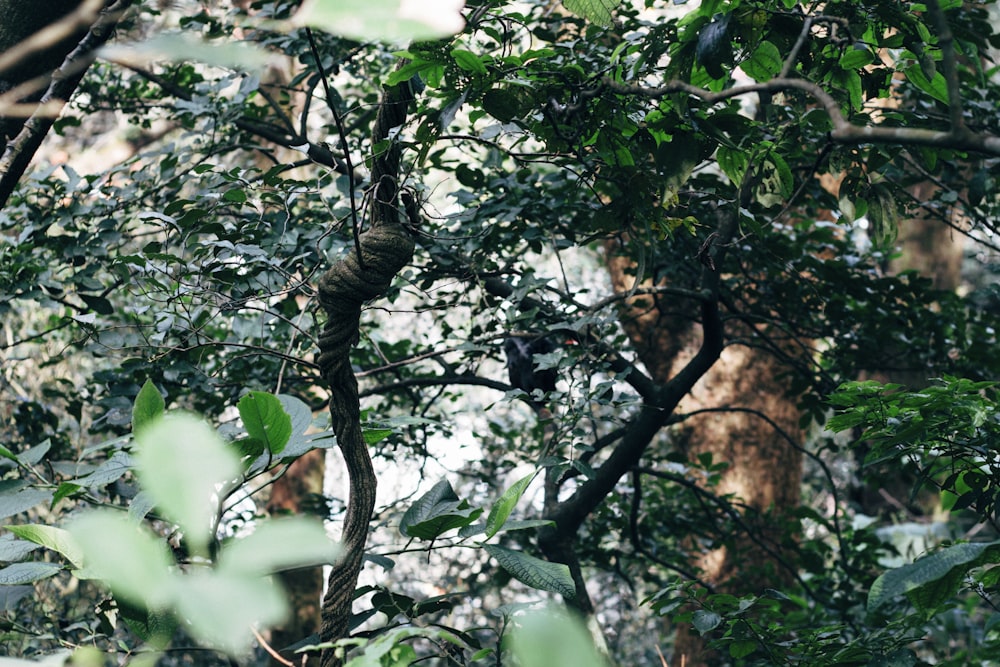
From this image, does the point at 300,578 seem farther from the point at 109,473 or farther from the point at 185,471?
the point at 185,471

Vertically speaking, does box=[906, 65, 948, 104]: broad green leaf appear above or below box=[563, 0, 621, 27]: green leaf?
above

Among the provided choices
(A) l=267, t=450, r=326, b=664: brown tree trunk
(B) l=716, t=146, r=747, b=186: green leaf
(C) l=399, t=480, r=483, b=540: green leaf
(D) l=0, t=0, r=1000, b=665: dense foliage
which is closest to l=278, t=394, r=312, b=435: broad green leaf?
(D) l=0, t=0, r=1000, b=665: dense foliage

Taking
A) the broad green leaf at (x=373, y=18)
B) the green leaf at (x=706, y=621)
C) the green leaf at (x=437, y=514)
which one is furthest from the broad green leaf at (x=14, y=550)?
the green leaf at (x=706, y=621)

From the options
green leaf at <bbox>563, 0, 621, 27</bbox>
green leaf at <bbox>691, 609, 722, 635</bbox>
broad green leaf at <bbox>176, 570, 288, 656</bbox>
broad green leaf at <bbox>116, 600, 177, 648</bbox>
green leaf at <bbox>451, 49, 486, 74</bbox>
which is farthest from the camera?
green leaf at <bbox>691, 609, 722, 635</bbox>

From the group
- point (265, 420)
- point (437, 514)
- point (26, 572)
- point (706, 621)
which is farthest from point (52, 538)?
point (706, 621)

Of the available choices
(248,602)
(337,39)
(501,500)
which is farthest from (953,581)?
(337,39)

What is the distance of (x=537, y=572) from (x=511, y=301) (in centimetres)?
111

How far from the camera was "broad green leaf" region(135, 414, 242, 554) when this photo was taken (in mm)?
276

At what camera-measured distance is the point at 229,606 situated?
271 mm

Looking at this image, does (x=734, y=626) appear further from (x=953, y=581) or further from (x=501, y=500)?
(x=501, y=500)

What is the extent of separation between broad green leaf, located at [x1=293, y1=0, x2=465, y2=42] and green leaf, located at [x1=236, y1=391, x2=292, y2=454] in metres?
0.51

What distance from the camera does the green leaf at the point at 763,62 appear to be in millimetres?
1296

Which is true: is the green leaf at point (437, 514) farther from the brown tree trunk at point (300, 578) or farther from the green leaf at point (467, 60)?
the brown tree trunk at point (300, 578)

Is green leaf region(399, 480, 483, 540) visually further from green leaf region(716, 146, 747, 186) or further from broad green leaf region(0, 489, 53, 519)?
green leaf region(716, 146, 747, 186)
